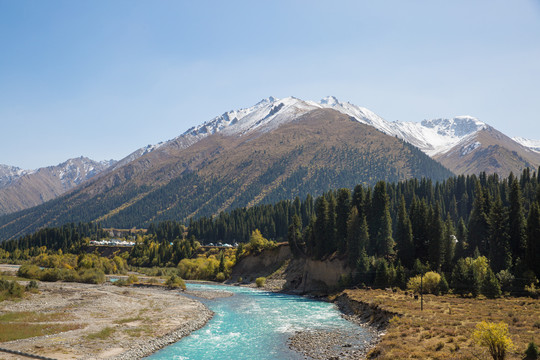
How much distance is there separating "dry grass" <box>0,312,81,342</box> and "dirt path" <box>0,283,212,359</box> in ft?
0.44

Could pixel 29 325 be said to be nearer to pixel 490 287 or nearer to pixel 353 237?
pixel 353 237

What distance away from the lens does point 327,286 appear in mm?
107562

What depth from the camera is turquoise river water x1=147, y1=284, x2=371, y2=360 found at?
5075 centimetres

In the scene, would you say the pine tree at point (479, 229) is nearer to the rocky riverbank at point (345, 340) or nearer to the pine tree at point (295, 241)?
the rocky riverbank at point (345, 340)

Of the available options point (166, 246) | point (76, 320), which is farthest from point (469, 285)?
point (166, 246)

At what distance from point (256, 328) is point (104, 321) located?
22.6 m

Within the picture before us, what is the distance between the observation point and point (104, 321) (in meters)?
64.6

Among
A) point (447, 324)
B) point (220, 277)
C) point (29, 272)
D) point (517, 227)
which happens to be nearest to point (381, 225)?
point (517, 227)

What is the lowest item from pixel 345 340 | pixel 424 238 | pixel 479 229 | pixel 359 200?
pixel 345 340

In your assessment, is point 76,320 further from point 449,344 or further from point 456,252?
point 456,252

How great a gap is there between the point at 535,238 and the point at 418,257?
26736 millimetres

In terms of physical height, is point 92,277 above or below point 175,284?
above

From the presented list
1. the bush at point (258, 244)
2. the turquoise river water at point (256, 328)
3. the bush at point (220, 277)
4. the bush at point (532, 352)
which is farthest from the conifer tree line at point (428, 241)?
the bush at point (532, 352)

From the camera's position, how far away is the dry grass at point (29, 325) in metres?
52.7
